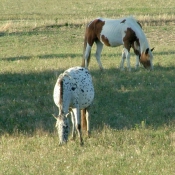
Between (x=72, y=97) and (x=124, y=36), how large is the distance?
880cm

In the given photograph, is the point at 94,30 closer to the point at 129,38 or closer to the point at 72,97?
the point at 129,38

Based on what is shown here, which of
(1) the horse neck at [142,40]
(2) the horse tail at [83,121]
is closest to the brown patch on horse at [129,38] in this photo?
(1) the horse neck at [142,40]

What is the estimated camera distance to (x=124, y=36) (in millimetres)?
18766

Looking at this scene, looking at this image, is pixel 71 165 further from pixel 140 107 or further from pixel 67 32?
pixel 67 32

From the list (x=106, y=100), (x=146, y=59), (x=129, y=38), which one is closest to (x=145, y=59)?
(x=146, y=59)

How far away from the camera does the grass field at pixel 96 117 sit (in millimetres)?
8539

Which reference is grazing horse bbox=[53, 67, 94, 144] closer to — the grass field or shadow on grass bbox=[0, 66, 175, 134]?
the grass field

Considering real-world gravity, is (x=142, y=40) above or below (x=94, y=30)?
below

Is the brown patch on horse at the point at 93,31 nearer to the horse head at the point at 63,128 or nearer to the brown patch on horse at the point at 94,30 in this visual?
the brown patch on horse at the point at 94,30

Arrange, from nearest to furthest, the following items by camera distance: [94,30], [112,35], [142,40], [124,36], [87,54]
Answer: [142,40] < [124,36] < [112,35] < [94,30] < [87,54]

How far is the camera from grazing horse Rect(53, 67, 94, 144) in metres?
9.66

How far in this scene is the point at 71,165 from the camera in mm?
8461

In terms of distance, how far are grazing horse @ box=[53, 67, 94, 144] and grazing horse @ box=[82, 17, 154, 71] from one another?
7480mm

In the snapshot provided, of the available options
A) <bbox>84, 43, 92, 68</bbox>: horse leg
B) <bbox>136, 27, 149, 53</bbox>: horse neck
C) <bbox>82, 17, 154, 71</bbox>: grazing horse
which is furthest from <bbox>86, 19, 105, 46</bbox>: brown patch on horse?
<bbox>136, 27, 149, 53</bbox>: horse neck
